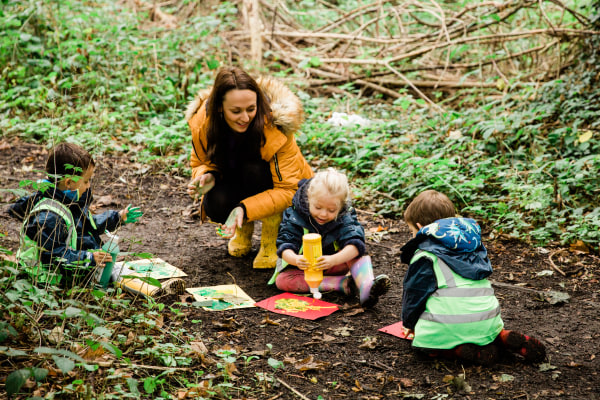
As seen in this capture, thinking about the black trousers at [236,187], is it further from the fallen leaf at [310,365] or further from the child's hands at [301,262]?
the fallen leaf at [310,365]

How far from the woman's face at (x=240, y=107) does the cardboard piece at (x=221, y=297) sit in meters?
1.07

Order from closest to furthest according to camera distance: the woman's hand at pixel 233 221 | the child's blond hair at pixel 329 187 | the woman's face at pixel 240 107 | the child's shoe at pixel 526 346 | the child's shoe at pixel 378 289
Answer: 1. the child's shoe at pixel 526 346
2. the child's shoe at pixel 378 289
3. the child's blond hair at pixel 329 187
4. the woman's face at pixel 240 107
5. the woman's hand at pixel 233 221

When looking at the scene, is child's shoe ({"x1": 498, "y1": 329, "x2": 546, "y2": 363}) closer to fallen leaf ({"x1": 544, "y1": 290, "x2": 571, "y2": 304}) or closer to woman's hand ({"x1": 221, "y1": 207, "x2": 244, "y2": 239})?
fallen leaf ({"x1": 544, "y1": 290, "x2": 571, "y2": 304})

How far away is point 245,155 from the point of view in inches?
158

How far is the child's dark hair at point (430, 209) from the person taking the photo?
2883mm

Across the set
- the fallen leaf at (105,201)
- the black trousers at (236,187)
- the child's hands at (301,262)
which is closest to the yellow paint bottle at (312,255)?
the child's hands at (301,262)

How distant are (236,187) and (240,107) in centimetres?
69

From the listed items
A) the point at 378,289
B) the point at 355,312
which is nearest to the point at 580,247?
the point at 378,289

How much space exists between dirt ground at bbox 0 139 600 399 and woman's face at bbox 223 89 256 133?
3.09 feet

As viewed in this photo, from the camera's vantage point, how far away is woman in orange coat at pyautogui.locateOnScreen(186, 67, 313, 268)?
369 cm

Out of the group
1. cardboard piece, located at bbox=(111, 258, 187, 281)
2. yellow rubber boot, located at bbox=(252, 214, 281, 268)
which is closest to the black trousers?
yellow rubber boot, located at bbox=(252, 214, 281, 268)

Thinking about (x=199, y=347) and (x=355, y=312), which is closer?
(x=199, y=347)

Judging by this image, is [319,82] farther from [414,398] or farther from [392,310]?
[414,398]

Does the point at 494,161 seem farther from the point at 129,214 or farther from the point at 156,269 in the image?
the point at 129,214
